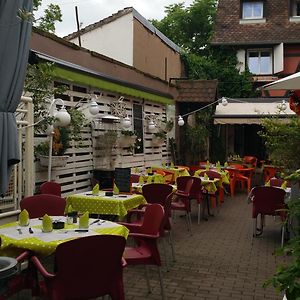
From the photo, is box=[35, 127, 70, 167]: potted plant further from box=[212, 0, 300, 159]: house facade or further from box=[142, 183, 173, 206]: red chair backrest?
box=[212, 0, 300, 159]: house facade

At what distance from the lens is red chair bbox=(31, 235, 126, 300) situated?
10.4 feet

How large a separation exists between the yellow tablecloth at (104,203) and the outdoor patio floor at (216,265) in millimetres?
868

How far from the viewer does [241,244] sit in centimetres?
738

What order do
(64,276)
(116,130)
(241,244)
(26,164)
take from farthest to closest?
(116,130) → (241,244) → (26,164) → (64,276)

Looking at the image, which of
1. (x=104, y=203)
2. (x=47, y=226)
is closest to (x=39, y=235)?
(x=47, y=226)

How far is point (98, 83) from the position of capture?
381 inches

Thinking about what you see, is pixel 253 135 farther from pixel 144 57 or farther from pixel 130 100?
pixel 130 100

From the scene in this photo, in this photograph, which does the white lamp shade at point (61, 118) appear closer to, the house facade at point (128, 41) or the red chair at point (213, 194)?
the red chair at point (213, 194)

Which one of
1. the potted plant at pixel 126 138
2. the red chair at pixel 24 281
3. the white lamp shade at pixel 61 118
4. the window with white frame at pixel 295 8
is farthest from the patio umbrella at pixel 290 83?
the window with white frame at pixel 295 8

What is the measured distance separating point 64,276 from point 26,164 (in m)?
3.10

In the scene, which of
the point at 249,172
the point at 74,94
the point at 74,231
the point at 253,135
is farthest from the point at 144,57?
the point at 74,231

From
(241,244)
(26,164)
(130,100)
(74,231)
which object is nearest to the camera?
(74,231)

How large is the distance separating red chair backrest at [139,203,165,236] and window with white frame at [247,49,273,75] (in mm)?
19555

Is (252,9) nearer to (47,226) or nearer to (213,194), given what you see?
(213,194)
